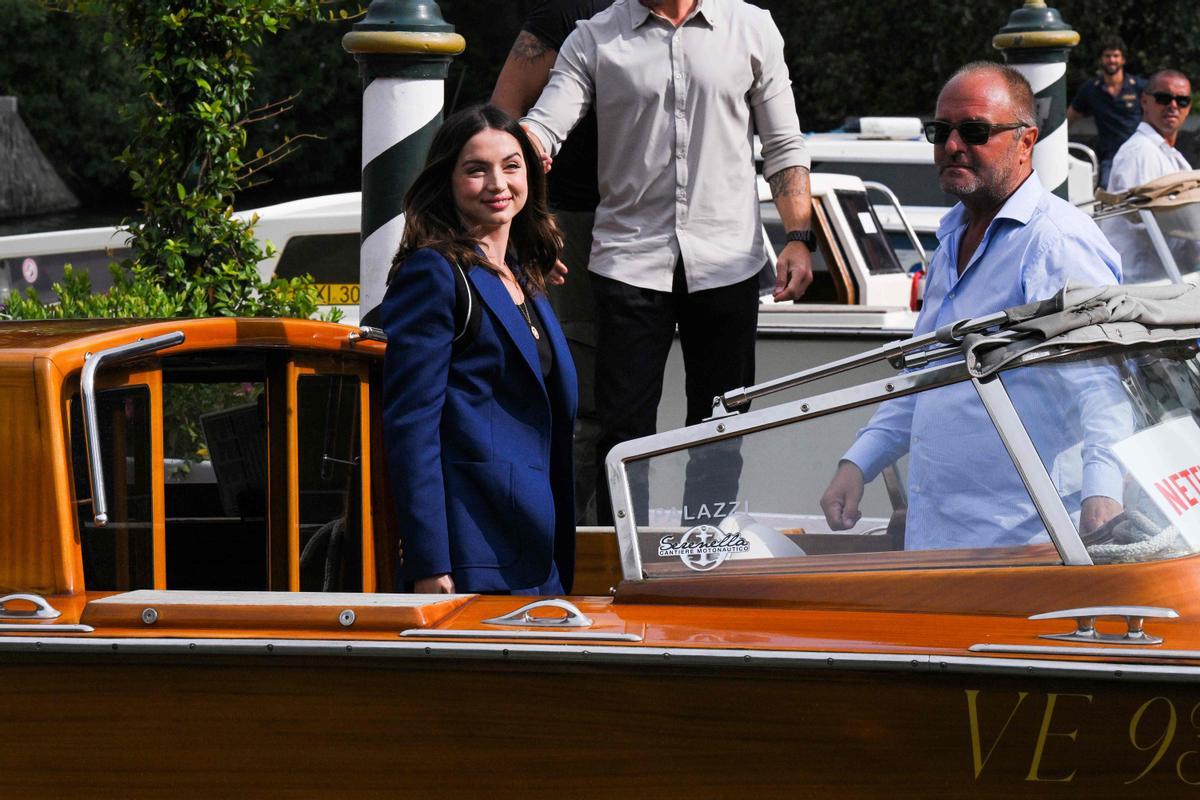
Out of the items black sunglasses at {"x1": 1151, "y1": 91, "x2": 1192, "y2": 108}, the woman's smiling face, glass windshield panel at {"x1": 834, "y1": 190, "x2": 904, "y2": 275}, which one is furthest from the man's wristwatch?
black sunglasses at {"x1": 1151, "y1": 91, "x2": 1192, "y2": 108}

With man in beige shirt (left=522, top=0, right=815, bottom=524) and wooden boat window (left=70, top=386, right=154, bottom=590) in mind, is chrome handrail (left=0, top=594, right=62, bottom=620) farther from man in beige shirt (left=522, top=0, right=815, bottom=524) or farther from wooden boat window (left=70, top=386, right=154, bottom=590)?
man in beige shirt (left=522, top=0, right=815, bottom=524)

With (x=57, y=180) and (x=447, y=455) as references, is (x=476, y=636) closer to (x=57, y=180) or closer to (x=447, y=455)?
(x=447, y=455)

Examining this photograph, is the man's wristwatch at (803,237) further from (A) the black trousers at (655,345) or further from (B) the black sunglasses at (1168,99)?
(B) the black sunglasses at (1168,99)

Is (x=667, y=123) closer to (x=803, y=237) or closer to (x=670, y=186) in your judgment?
(x=670, y=186)

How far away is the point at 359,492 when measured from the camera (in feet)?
12.8

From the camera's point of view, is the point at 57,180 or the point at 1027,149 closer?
the point at 1027,149

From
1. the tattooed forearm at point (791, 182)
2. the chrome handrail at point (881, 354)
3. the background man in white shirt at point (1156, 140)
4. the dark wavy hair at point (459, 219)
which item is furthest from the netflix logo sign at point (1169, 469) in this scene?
the background man in white shirt at point (1156, 140)

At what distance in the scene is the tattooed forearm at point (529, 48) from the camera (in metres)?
5.05

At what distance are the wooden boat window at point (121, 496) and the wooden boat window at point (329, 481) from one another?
443 millimetres

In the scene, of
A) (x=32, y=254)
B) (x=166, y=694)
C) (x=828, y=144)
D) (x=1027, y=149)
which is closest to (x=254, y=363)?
(x=166, y=694)

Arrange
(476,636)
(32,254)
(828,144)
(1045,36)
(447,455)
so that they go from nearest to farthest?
1. (476,636)
2. (447,455)
3. (1045,36)
4. (32,254)
5. (828,144)

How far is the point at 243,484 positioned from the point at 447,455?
0.80 m

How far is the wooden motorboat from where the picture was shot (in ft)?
9.00

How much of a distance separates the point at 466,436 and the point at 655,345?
4.99 ft
